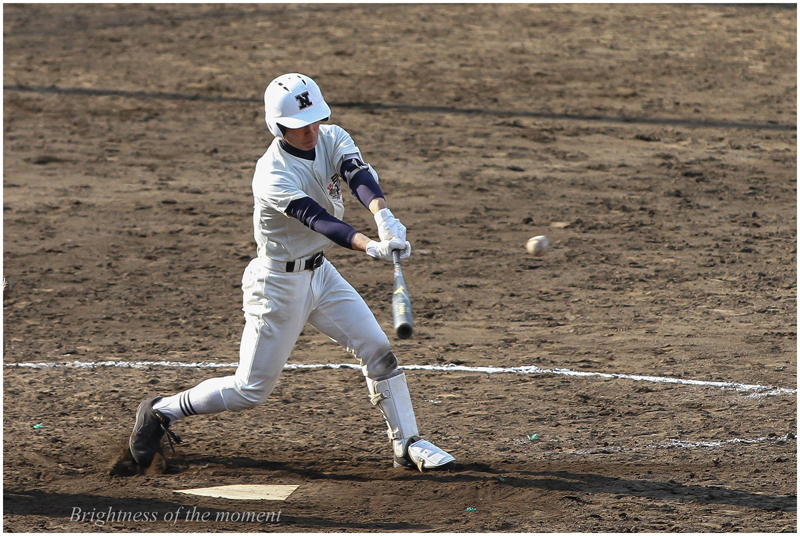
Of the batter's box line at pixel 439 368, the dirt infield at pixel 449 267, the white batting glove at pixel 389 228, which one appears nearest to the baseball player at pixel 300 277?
the white batting glove at pixel 389 228

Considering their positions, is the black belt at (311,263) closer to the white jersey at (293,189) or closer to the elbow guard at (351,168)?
the white jersey at (293,189)

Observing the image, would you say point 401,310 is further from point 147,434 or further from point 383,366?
point 147,434

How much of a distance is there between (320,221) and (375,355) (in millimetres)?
878

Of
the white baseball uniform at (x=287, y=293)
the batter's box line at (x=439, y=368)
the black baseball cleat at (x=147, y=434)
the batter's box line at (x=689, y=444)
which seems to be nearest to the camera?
the white baseball uniform at (x=287, y=293)

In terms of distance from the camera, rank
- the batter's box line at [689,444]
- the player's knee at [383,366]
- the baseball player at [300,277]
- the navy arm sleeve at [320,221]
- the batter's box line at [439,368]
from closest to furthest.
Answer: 1. the navy arm sleeve at [320,221]
2. the baseball player at [300,277]
3. the player's knee at [383,366]
4. the batter's box line at [689,444]
5. the batter's box line at [439,368]

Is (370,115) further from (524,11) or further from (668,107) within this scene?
(524,11)

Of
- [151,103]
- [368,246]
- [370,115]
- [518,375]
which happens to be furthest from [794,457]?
[151,103]

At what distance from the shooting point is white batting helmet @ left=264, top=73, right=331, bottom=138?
5031mm

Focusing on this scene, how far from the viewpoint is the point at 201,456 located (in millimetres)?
5789

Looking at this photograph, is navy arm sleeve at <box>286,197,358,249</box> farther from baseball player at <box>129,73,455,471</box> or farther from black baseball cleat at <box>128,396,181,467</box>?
black baseball cleat at <box>128,396,181,467</box>

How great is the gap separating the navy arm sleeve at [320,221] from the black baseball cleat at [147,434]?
1.38 metres

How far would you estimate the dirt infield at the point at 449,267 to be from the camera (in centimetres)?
538

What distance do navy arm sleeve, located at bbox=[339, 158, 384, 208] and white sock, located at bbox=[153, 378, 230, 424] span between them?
1.13 metres

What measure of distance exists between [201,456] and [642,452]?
2.30 meters
